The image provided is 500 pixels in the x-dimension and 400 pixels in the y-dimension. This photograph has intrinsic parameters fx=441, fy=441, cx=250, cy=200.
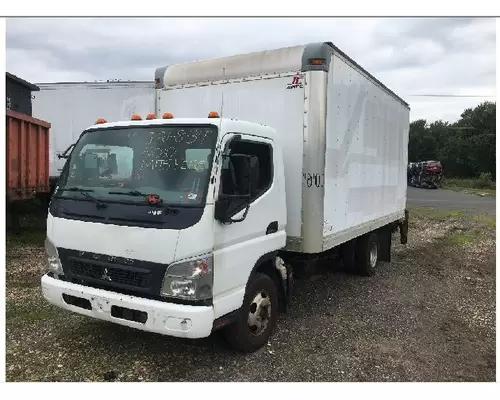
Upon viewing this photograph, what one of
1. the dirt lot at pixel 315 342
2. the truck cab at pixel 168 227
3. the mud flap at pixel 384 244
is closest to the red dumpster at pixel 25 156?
the dirt lot at pixel 315 342

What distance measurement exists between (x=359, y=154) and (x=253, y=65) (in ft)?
6.73

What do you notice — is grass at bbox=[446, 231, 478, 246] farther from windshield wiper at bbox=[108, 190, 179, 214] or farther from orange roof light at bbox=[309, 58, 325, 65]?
windshield wiper at bbox=[108, 190, 179, 214]

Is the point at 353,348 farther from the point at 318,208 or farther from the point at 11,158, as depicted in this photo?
the point at 11,158

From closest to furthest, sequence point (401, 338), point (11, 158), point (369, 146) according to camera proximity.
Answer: point (401, 338) → point (369, 146) → point (11, 158)

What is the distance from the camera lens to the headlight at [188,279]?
354 cm

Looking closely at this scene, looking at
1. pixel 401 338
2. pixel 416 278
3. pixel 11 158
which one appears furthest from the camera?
pixel 11 158

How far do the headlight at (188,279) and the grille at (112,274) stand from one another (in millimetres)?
187

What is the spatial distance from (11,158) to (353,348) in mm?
7487

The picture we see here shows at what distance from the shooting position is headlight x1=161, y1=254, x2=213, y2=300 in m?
3.54

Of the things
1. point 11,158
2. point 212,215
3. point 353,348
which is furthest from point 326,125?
point 11,158

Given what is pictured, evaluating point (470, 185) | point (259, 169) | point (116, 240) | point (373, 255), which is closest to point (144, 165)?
point (116, 240)

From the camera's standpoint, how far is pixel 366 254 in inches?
291

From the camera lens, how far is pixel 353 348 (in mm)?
4676

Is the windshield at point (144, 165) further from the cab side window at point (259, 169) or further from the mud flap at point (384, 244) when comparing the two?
the mud flap at point (384, 244)
